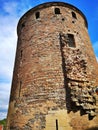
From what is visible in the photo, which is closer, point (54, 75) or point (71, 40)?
point (54, 75)

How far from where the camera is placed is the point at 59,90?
947 centimetres

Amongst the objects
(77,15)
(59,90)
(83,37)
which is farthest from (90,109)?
(77,15)

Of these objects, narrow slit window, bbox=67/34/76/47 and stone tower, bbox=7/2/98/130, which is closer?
stone tower, bbox=7/2/98/130

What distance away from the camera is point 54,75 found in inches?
392

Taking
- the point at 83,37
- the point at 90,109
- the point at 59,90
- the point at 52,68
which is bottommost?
the point at 90,109

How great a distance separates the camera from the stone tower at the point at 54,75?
9.04 m

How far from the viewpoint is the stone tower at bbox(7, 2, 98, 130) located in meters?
9.04

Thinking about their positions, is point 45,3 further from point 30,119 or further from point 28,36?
point 30,119

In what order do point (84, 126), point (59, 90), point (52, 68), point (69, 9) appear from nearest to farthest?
point (84, 126) → point (59, 90) → point (52, 68) → point (69, 9)

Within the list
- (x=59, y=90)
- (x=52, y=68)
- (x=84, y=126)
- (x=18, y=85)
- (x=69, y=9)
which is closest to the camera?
(x=84, y=126)

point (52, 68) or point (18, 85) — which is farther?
point (18, 85)

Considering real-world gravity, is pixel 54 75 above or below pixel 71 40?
below

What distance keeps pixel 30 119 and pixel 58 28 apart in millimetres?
6105

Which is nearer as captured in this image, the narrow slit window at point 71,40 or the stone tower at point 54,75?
the stone tower at point 54,75
